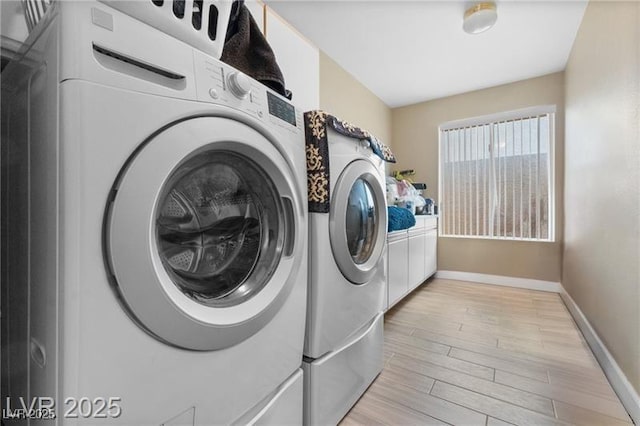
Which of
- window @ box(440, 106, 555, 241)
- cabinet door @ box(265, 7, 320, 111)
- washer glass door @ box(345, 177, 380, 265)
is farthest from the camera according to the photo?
window @ box(440, 106, 555, 241)

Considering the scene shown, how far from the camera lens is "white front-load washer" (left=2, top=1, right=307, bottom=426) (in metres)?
0.41

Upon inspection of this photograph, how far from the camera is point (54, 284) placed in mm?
424

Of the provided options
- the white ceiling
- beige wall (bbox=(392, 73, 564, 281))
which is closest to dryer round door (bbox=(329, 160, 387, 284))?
the white ceiling

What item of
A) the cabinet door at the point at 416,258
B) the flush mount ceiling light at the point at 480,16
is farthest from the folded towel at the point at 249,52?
the cabinet door at the point at 416,258

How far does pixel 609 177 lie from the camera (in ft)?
4.38

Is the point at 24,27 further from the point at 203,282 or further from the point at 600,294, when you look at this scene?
the point at 600,294

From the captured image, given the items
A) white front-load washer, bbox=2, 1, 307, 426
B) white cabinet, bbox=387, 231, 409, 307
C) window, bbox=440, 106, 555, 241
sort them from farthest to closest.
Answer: window, bbox=440, 106, 555, 241 → white cabinet, bbox=387, 231, 409, 307 → white front-load washer, bbox=2, 1, 307, 426

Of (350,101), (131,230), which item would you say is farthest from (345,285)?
(350,101)

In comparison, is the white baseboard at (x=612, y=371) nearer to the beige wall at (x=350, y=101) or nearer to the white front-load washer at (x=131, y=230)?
the white front-load washer at (x=131, y=230)

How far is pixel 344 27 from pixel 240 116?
1.82 m

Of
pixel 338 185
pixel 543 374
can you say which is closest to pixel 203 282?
pixel 338 185

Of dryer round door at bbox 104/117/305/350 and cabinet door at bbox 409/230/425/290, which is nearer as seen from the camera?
dryer round door at bbox 104/117/305/350

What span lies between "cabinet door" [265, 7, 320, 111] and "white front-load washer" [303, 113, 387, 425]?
74cm

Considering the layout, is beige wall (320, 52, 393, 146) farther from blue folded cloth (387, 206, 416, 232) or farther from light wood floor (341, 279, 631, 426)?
light wood floor (341, 279, 631, 426)
